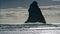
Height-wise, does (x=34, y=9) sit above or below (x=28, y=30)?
above

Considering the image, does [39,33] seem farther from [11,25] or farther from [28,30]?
[11,25]

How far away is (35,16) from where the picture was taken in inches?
491

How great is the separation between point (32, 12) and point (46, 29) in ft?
15.1

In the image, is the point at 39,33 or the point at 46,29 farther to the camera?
the point at 46,29

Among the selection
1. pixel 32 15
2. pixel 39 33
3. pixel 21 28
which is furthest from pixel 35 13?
pixel 39 33

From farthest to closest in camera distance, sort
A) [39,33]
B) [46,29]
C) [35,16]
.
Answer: [35,16] < [46,29] < [39,33]

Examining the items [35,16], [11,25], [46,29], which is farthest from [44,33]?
[35,16]

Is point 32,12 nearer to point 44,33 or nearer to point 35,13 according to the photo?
point 35,13

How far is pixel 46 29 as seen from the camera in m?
8.49

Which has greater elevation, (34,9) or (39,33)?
(34,9)

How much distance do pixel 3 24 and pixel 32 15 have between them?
4.34 m

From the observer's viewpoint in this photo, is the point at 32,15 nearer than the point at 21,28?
No

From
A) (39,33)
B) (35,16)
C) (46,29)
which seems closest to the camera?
(39,33)

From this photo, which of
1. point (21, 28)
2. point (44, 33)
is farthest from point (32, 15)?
point (44, 33)
